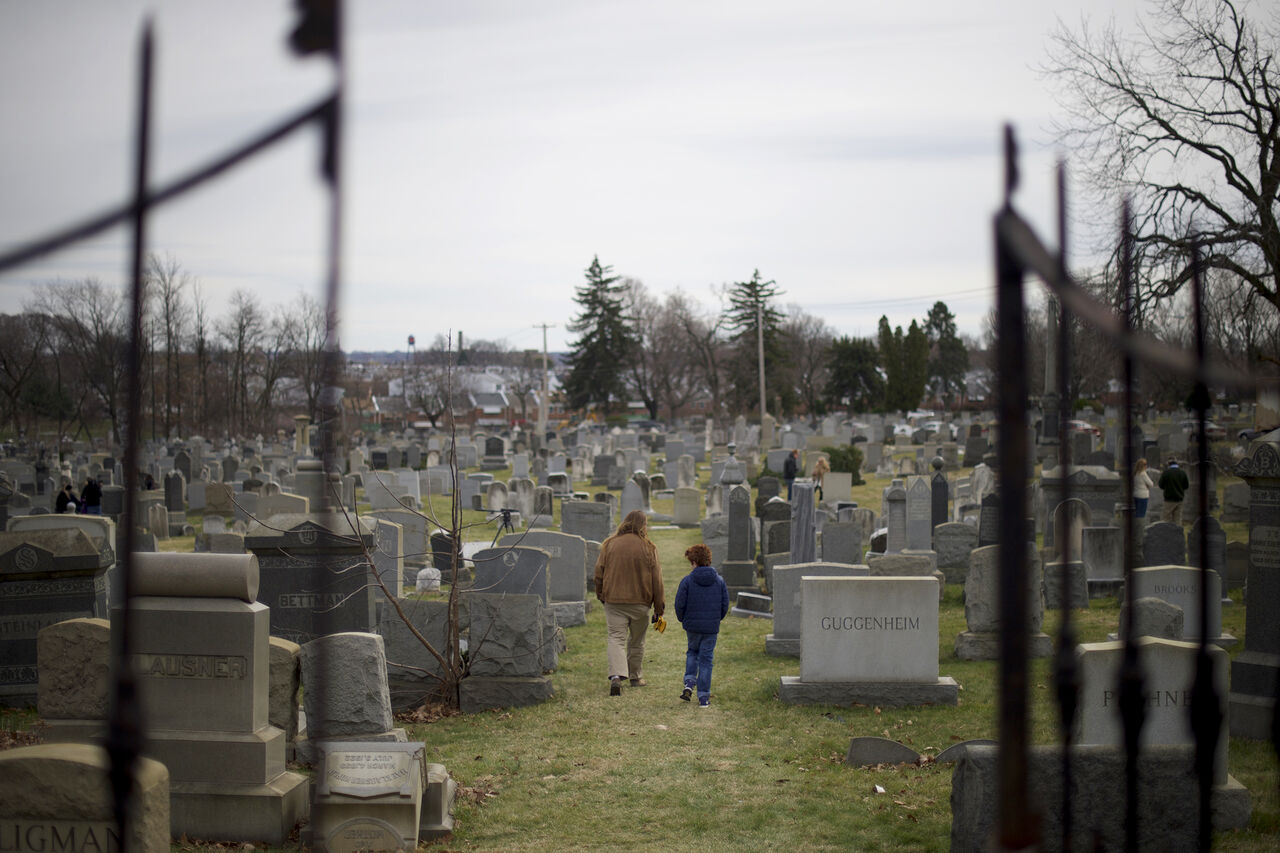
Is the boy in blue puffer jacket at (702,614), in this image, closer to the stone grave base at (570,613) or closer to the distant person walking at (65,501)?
the stone grave base at (570,613)

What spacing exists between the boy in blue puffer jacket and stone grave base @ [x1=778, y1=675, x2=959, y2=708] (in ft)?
2.61

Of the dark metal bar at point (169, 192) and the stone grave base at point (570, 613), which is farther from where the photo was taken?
the stone grave base at point (570, 613)

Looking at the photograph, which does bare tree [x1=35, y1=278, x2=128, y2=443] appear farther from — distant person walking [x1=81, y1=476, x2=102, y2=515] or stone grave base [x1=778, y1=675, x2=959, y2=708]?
stone grave base [x1=778, y1=675, x2=959, y2=708]

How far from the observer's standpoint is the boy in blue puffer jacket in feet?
33.6

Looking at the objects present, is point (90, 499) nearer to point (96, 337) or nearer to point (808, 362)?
point (96, 337)

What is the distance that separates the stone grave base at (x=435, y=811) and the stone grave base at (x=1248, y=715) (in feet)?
21.0

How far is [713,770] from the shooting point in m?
8.43

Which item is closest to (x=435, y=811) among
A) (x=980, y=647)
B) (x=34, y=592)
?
(x=34, y=592)

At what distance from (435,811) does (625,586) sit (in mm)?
3982

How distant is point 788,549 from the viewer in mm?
16938

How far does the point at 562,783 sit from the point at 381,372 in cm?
8104

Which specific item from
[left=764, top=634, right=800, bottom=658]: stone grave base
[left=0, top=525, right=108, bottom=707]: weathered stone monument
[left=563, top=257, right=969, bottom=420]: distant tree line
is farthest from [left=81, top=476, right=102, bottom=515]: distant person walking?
[left=563, top=257, right=969, bottom=420]: distant tree line

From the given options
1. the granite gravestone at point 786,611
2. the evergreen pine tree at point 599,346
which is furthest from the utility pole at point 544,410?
the granite gravestone at point 786,611

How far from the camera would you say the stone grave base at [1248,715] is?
8.95 m
